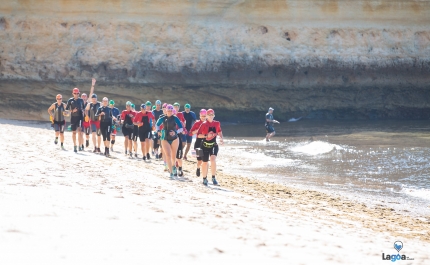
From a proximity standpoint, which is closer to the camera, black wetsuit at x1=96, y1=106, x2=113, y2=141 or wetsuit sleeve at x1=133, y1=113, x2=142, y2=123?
wetsuit sleeve at x1=133, y1=113, x2=142, y2=123

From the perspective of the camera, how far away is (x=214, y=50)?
2884cm

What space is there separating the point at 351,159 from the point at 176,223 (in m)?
10.3

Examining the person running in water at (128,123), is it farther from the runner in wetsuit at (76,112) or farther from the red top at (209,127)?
the red top at (209,127)

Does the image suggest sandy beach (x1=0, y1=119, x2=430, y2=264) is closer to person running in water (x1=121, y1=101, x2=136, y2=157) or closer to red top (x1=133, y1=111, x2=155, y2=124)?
red top (x1=133, y1=111, x2=155, y2=124)

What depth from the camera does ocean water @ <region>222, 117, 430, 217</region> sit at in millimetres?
11844

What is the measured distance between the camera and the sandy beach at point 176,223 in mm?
5789

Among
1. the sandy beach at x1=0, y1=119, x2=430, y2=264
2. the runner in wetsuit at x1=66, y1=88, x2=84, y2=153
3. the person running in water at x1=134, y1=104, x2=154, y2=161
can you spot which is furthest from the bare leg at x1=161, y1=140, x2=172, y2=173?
the runner in wetsuit at x1=66, y1=88, x2=84, y2=153

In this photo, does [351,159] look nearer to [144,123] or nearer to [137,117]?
[144,123]

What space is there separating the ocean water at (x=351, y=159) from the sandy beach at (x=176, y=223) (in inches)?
41.5

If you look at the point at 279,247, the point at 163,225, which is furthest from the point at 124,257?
the point at 279,247

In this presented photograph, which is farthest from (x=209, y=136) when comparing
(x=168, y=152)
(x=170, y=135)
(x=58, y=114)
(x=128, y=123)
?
(x=58, y=114)

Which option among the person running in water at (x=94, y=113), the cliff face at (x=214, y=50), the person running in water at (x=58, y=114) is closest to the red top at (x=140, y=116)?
the person running in water at (x=94, y=113)

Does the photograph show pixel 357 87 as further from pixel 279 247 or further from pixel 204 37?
pixel 279 247

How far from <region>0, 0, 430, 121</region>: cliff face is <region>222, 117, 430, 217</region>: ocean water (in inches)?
145
